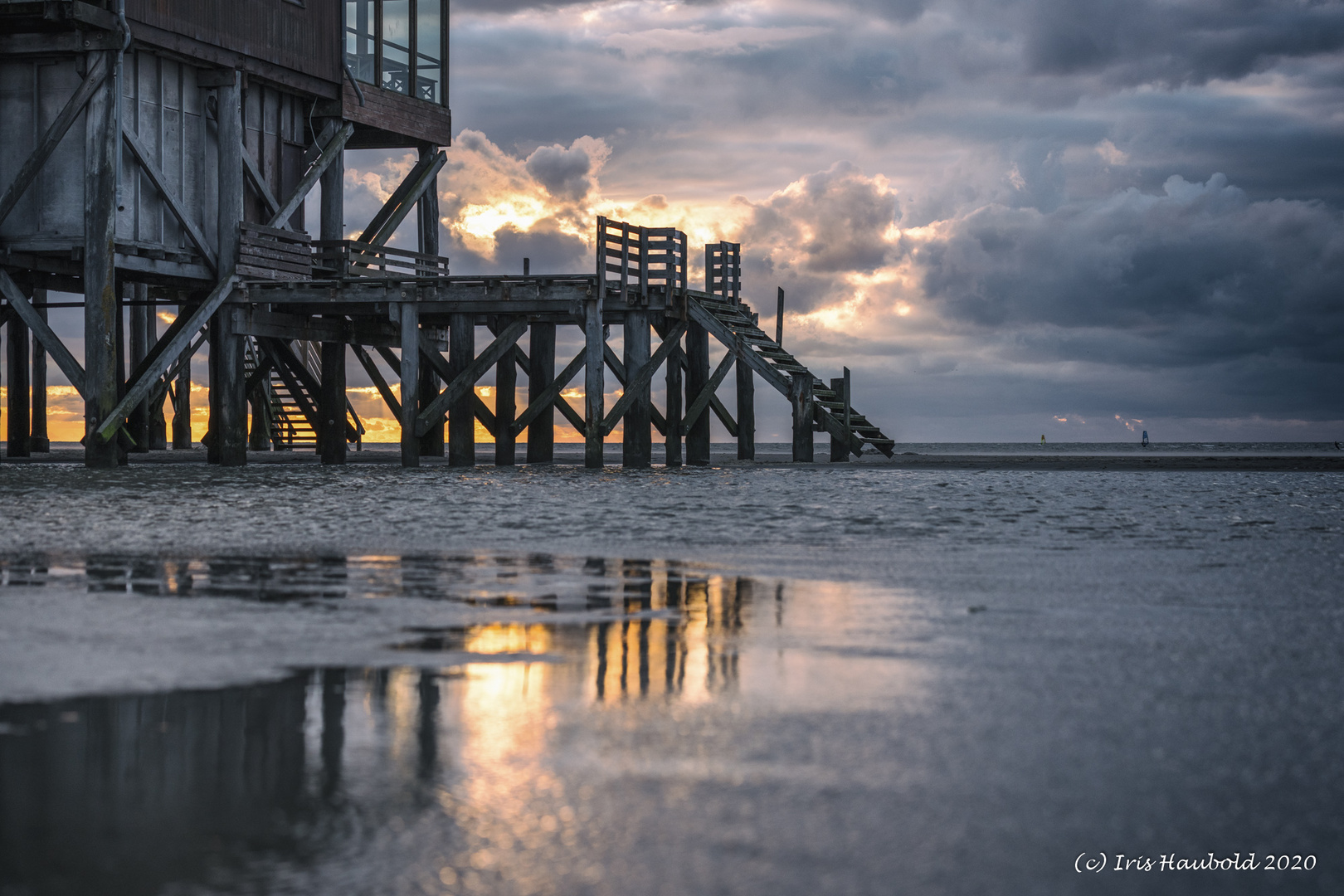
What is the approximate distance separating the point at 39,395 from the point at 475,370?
47.4 feet

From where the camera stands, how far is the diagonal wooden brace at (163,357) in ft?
74.8

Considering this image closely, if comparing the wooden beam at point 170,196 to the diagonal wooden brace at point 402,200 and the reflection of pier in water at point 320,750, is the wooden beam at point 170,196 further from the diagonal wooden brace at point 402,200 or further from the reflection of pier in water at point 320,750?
the reflection of pier in water at point 320,750

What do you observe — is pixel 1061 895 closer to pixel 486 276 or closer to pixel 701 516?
pixel 701 516

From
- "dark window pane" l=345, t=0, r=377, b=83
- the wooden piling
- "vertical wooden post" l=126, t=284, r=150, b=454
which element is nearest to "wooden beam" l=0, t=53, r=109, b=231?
"dark window pane" l=345, t=0, r=377, b=83

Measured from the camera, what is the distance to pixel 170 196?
76.8 feet

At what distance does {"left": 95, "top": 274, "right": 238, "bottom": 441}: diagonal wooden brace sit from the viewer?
22797 millimetres

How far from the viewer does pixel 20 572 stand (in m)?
8.34

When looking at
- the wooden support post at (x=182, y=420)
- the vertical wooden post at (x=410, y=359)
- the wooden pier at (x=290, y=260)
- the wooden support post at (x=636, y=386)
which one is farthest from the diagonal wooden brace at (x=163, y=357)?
the wooden support post at (x=182, y=420)

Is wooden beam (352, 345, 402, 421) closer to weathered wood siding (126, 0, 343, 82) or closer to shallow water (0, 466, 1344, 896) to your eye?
weathered wood siding (126, 0, 343, 82)

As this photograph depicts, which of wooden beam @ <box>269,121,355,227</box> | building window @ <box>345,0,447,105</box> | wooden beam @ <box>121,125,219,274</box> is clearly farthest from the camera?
building window @ <box>345,0,447,105</box>

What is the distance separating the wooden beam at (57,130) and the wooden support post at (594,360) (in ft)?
28.4

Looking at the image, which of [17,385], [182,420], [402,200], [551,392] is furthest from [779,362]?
[182,420]

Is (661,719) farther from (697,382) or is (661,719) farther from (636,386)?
(697,382)

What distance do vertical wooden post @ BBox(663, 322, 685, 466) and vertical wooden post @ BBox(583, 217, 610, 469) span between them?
8.18ft
